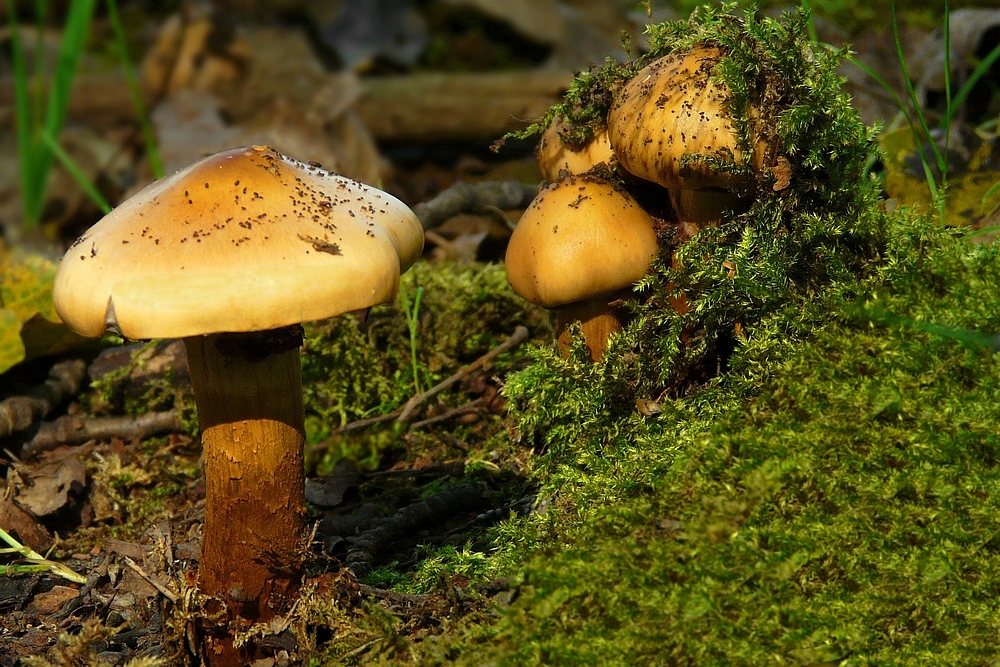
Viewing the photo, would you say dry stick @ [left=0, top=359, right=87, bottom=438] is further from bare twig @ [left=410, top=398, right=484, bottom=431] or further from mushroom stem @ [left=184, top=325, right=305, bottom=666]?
mushroom stem @ [left=184, top=325, right=305, bottom=666]

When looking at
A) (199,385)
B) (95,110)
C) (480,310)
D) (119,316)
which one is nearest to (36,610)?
(199,385)

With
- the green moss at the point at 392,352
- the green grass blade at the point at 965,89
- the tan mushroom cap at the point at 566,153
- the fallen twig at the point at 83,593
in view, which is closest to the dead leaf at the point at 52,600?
the fallen twig at the point at 83,593

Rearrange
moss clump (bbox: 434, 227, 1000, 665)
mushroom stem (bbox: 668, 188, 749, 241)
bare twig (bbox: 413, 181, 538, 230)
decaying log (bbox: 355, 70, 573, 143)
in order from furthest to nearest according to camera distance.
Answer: decaying log (bbox: 355, 70, 573, 143)
bare twig (bbox: 413, 181, 538, 230)
mushroom stem (bbox: 668, 188, 749, 241)
moss clump (bbox: 434, 227, 1000, 665)

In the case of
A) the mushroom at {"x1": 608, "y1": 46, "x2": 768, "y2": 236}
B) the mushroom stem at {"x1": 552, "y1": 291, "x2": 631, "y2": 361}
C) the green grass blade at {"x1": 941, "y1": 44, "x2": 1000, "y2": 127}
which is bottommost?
the mushroom stem at {"x1": 552, "y1": 291, "x2": 631, "y2": 361}

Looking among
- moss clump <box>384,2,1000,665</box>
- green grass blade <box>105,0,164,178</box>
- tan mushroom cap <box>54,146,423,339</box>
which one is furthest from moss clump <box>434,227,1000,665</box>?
green grass blade <box>105,0,164,178</box>

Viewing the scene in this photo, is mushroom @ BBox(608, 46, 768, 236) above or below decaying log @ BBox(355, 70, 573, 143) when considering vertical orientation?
above

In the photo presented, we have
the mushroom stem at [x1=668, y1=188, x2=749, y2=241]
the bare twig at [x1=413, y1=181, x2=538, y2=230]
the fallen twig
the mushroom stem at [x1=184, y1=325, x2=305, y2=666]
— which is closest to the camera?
the mushroom stem at [x1=184, y1=325, x2=305, y2=666]
